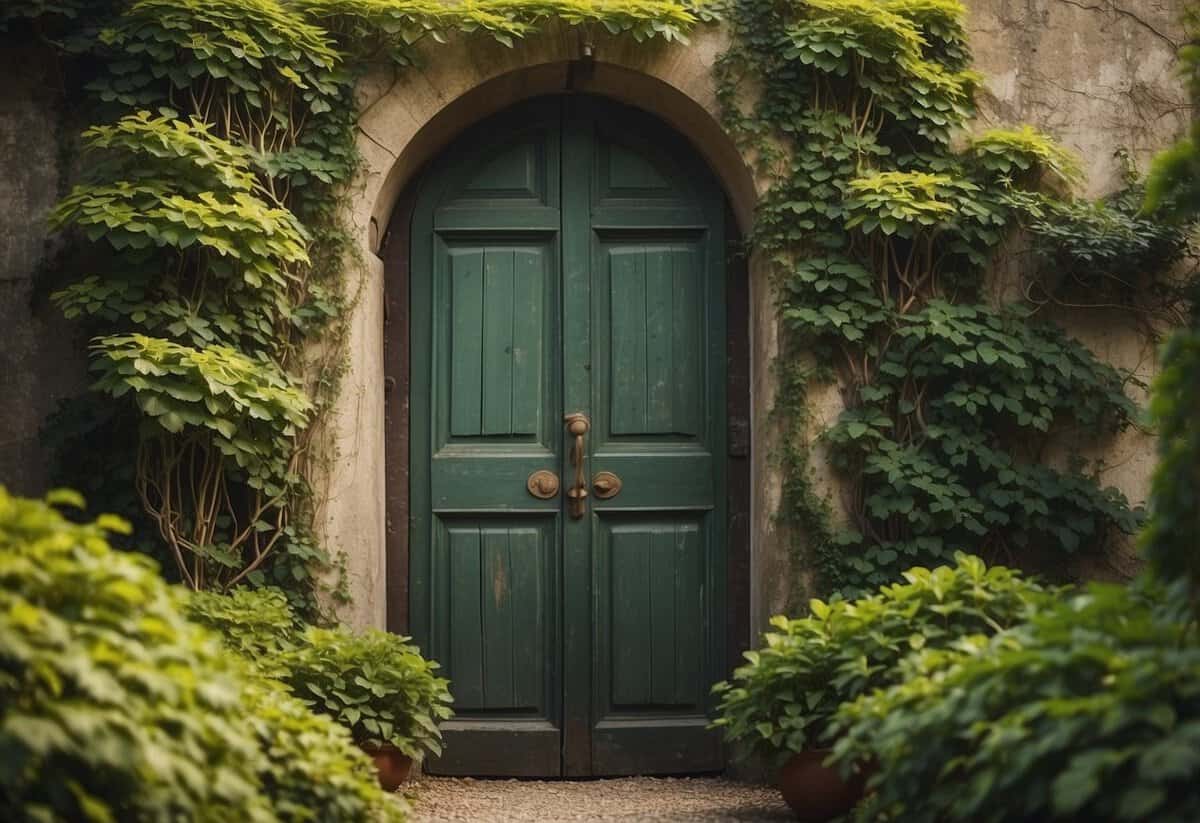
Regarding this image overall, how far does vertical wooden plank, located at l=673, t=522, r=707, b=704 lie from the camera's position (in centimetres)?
516

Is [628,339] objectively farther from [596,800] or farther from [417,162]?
[596,800]

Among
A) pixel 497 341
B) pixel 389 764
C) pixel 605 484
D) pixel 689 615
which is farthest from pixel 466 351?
pixel 389 764

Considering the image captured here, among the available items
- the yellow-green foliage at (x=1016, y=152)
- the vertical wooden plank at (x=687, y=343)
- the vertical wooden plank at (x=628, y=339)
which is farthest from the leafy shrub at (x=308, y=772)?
the yellow-green foliage at (x=1016, y=152)

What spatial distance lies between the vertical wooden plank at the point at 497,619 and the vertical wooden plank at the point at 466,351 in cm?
46

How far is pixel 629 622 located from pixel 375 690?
124 centimetres

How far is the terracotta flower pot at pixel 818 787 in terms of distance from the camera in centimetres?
399

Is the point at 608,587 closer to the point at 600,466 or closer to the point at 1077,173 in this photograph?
the point at 600,466

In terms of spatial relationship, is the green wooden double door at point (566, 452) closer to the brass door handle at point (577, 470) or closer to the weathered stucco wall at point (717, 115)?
the brass door handle at point (577, 470)

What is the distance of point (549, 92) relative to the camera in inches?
208

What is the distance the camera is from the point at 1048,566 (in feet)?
16.3

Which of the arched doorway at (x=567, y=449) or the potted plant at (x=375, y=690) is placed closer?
the potted plant at (x=375, y=690)

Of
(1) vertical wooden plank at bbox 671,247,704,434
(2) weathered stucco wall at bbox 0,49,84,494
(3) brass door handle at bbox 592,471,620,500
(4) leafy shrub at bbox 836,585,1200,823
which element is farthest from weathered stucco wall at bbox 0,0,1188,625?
(4) leafy shrub at bbox 836,585,1200,823

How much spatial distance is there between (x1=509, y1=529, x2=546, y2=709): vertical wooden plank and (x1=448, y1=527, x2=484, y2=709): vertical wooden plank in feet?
0.45

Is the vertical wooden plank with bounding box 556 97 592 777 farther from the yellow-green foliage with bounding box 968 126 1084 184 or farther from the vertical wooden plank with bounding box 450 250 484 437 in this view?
the yellow-green foliage with bounding box 968 126 1084 184
